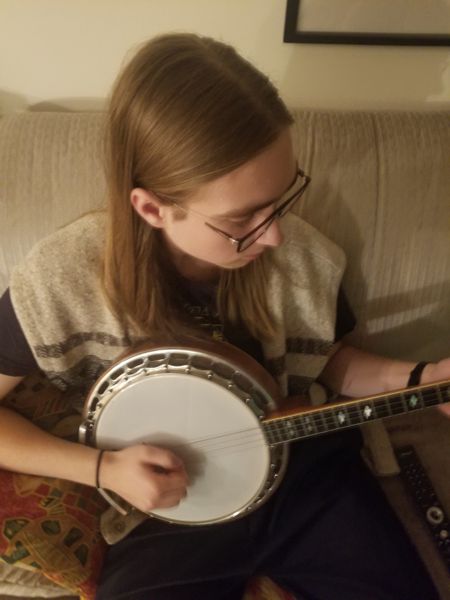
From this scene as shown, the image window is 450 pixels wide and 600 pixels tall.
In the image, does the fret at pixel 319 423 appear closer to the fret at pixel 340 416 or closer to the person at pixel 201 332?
the fret at pixel 340 416

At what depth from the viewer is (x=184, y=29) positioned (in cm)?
92

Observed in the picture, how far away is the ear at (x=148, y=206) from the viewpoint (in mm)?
617

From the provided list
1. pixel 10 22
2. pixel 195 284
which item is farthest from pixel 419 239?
pixel 10 22

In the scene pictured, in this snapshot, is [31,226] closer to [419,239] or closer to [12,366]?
[12,366]

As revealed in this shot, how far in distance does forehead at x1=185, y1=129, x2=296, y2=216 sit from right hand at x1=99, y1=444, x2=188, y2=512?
16.8 inches

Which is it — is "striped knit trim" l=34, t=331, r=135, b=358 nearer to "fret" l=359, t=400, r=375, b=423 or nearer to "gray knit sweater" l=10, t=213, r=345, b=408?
"gray knit sweater" l=10, t=213, r=345, b=408

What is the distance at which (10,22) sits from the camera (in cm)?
91

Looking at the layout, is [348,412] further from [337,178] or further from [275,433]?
[337,178]

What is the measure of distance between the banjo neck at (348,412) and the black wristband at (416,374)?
20 centimetres

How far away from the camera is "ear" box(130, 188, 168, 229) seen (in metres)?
0.62

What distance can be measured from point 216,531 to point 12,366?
0.46 meters

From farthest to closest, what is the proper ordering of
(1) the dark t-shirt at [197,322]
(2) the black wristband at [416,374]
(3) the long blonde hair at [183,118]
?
(2) the black wristband at [416,374], (1) the dark t-shirt at [197,322], (3) the long blonde hair at [183,118]

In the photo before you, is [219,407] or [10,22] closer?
[219,407]

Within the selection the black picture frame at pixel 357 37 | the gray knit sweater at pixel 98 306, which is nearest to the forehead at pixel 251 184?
the gray knit sweater at pixel 98 306
